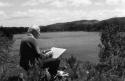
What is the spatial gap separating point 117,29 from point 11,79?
736cm

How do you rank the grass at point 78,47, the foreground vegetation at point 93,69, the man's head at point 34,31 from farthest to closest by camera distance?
the grass at point 78,47 → the man's head at point 34,31 → the foreground vegetation at point 93,69

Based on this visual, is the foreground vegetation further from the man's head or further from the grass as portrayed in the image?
the grass

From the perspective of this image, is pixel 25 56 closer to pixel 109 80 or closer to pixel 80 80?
pixel 109 80

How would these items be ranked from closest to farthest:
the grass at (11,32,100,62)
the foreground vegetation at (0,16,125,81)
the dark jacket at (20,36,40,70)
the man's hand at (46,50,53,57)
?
the foreground vegetation at (0,16,125,81) < the dark jacket at (20,36,40,70) < the man's hand at (46,50,53,57) < the grass at (11,32,100,62)

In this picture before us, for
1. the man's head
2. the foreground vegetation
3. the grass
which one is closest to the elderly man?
the man's head

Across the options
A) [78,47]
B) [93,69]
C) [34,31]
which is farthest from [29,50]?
[78,47]

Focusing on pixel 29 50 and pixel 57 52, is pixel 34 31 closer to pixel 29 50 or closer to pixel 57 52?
pixel 29 50

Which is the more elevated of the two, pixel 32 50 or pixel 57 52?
pixel 32 50

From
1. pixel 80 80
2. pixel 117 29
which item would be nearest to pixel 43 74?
pixel 80 80

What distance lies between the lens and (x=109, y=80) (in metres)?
3.88

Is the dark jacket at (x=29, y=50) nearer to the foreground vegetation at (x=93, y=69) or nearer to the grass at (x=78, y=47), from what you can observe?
the foreground vegetation at (x=93, y=69)

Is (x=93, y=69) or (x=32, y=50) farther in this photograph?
(x=32, y=50)

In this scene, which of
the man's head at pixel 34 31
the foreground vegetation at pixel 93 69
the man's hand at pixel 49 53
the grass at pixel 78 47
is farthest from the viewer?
the grass at pixel 78 47

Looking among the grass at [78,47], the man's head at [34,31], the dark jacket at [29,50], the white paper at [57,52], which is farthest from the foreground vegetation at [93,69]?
the grass at [78,47]
